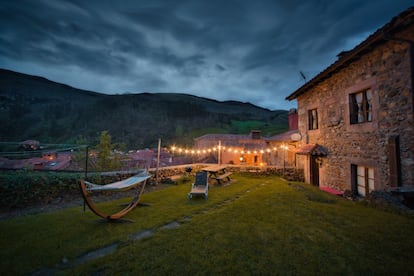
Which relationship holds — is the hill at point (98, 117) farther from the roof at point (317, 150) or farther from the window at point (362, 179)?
the window at point (362, 179)

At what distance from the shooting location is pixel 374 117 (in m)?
5.51

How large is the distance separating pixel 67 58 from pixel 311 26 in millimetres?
81536

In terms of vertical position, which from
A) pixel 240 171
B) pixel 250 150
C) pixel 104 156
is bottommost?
pixel 240 171

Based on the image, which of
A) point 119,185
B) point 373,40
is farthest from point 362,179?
point 119,185

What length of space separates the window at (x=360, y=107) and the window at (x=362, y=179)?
178 cm

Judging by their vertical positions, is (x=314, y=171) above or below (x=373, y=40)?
below

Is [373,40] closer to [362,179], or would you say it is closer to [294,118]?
[362,179]

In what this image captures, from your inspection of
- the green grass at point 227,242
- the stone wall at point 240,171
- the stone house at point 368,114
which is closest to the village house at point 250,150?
the stone wall at point 240,171

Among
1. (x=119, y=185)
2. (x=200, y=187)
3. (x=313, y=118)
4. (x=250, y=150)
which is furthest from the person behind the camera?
(x=250, y=150)

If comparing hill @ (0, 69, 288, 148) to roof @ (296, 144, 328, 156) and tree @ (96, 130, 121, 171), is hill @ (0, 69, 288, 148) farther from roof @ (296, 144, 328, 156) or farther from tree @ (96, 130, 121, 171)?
roof @ (296, 144, 328, 156)

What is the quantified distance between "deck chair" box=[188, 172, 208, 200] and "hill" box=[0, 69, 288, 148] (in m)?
34.2

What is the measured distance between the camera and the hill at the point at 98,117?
144ft

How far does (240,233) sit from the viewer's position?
3445mm

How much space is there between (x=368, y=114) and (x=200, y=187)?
6.75 meters
